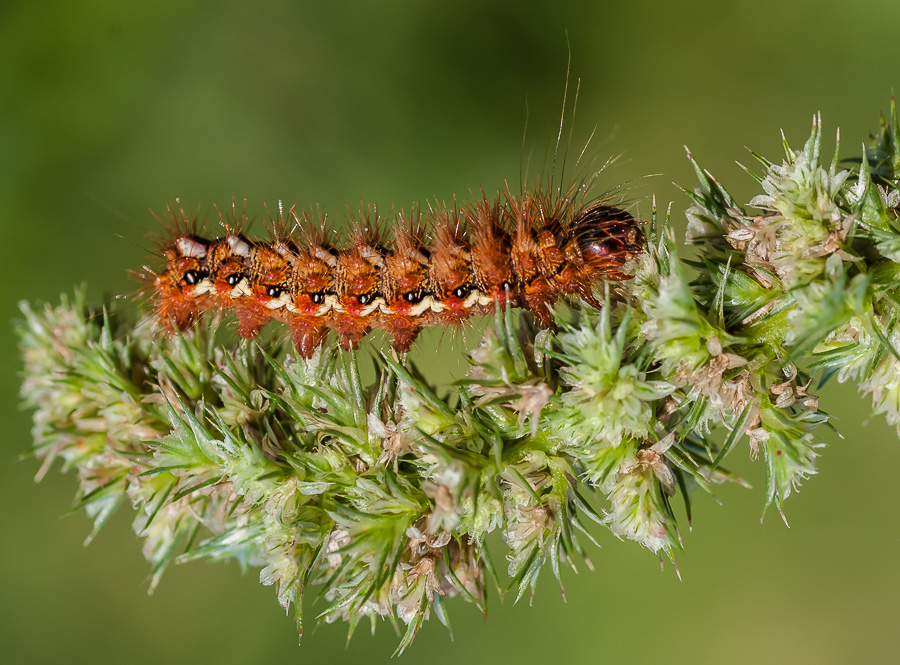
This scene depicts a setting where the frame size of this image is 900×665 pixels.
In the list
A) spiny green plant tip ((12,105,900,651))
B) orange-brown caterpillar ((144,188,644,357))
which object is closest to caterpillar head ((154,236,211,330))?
orange-brown caterpillar ((144,188,644,357))

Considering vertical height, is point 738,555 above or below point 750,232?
below

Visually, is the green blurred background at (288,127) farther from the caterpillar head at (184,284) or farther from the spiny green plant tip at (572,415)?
the spiny green plant tip at (572,415)

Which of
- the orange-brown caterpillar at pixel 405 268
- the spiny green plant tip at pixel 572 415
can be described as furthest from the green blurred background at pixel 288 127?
the spiny green plant tip at pixel 572 415

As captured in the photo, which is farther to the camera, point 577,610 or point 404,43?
point 404,43

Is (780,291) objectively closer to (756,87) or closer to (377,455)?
(377,455)

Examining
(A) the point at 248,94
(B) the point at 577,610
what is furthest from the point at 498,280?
(A) the point at 248,94

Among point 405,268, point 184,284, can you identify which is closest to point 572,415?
point 405,268

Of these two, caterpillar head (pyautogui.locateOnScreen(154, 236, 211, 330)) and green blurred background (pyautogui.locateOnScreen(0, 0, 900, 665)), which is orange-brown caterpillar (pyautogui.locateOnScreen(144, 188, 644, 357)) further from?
green blurred background (pyautogui.locateOnScreen(0, 0, 900, 665))
